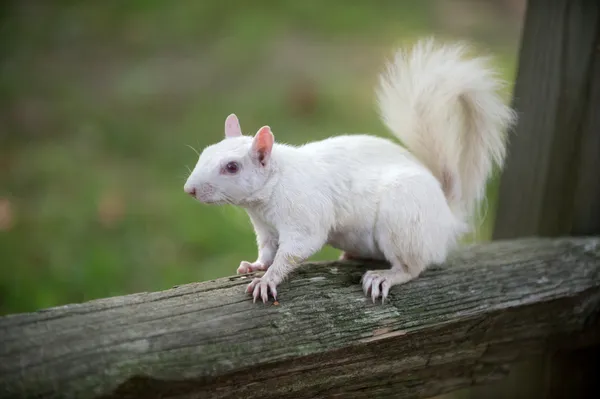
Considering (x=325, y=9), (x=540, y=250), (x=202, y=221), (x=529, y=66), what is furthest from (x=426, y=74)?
(x=325, y=9)

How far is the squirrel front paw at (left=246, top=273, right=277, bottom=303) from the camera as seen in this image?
113 cm

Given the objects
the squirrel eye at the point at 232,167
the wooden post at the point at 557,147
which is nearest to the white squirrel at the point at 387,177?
the squirrel eye at the point at 232,167

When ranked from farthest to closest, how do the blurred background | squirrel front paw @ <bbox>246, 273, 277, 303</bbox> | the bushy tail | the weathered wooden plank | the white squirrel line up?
the blurred background, the bushy tail, the white squirrel, squirrel front paw @ <bbox>246, 273, 277, 303</bbox>, the weathered wooden plank

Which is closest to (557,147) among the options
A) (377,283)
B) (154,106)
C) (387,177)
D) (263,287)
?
(387,177)

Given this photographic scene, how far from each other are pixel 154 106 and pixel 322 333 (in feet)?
7.51

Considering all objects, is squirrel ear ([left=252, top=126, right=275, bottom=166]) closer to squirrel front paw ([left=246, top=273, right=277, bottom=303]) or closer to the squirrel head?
the squirrel head

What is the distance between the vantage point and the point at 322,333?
1104mm

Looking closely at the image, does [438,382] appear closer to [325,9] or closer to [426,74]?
[426,74]

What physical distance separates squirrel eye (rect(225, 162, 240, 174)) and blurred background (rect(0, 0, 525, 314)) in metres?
0.78

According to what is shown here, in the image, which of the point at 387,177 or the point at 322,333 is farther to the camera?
the point at 387,177

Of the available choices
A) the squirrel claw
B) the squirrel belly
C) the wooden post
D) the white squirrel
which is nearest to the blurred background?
the wooden post

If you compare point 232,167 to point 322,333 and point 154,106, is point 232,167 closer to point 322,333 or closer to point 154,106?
point 322,333

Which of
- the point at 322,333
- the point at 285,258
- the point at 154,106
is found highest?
the point at 154,106

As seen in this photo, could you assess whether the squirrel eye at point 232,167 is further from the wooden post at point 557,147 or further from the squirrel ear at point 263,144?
the wooden post at point 557,147
